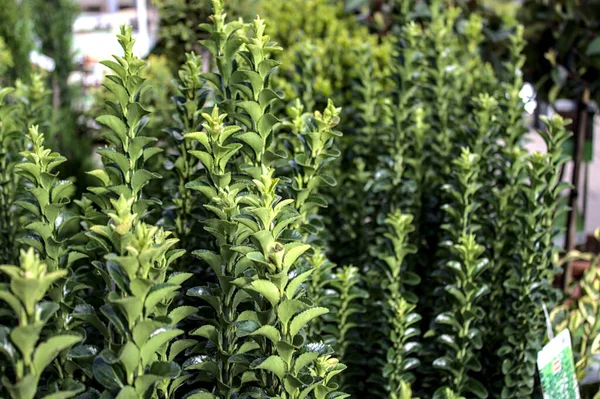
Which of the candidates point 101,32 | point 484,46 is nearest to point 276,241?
point 484,46

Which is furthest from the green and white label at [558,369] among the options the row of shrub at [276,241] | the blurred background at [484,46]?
the blurred background at [484,46]

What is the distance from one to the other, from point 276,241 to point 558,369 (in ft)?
2.57

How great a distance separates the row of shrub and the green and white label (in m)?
0.04

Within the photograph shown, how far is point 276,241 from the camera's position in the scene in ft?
2.76

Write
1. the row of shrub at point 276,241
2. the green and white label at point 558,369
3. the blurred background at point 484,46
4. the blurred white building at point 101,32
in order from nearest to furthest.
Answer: the row of shrub at point 276,241, the green and white label at point 558,369, the blurred background at point 484,46, the blurred white building at point 101,32

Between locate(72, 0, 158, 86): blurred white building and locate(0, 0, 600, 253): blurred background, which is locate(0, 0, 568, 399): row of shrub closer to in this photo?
locate(0, 0, 600, 253): blurred background

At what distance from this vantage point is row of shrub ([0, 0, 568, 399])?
77cm

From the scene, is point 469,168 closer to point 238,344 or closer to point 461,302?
point 461,302

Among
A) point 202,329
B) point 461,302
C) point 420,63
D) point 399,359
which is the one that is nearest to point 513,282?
point 461,302

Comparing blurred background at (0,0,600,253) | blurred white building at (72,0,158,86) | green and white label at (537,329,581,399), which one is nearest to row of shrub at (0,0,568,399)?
green and white label at (537,329,581,399)

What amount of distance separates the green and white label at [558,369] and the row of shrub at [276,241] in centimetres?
4

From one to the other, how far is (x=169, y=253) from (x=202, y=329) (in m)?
0.11

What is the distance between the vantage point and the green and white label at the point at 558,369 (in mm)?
1267

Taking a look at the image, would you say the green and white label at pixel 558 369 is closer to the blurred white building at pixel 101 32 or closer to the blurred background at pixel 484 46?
the blurred background at pixel 484 46
